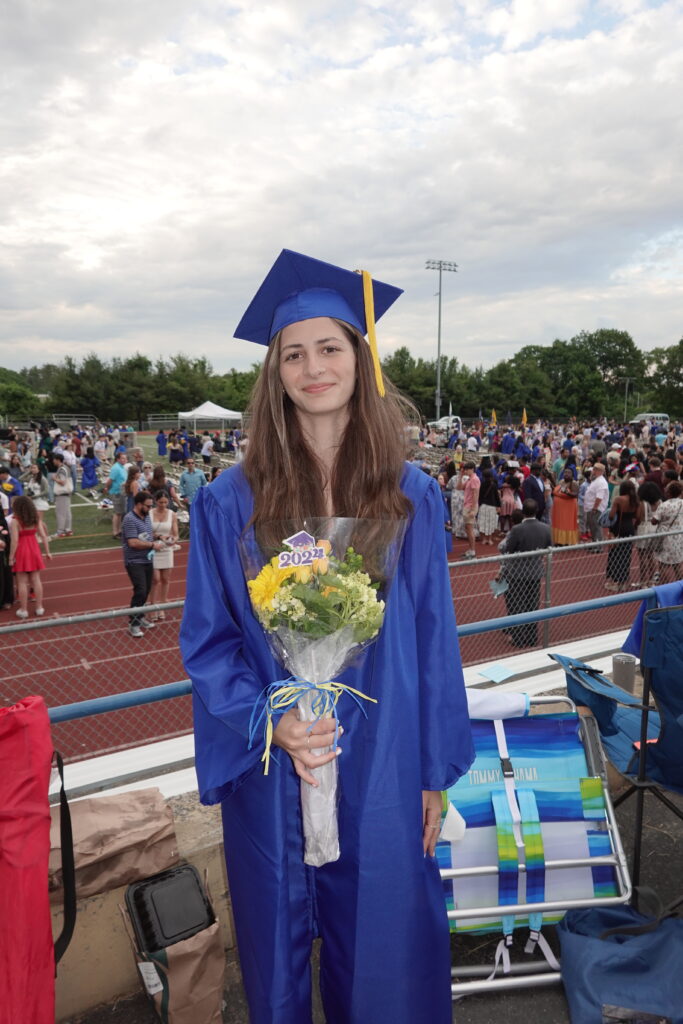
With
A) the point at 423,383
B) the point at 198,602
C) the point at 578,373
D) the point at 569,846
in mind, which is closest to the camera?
the point at 198,602

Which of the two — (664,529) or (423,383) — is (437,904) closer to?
(664,529)

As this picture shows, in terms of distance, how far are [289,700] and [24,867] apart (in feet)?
2.40

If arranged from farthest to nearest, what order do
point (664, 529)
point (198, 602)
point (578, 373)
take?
1. point (578, 373)
2. point (664, 529)
3. point (198, 602)

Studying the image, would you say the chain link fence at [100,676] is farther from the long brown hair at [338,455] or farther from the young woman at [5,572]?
the long brown hair at [338,455]

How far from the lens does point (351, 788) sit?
1.61 metres

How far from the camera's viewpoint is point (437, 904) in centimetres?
170

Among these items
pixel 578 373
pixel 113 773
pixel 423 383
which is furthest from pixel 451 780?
pixel 578 373

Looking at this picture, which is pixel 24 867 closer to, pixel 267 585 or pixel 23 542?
pixel 267 585

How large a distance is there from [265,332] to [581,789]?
2.05 m

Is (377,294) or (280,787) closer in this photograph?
(280,787)

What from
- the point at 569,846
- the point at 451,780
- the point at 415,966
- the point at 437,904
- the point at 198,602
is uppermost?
the point at 198,602

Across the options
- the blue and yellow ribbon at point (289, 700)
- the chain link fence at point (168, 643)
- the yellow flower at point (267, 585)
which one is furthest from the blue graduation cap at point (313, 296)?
the chain link fence at point (168, 643)

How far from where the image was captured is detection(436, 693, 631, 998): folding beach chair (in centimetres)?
233

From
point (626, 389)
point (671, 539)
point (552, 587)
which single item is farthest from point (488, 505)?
point (626, 389)
